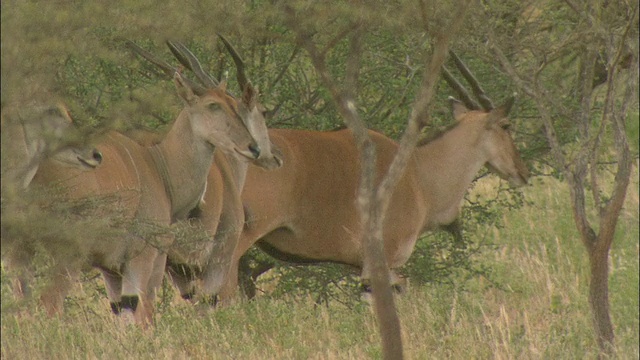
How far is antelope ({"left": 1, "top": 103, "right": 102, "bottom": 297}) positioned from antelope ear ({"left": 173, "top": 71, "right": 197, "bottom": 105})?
1784 mm

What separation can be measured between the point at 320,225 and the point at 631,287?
1952mm

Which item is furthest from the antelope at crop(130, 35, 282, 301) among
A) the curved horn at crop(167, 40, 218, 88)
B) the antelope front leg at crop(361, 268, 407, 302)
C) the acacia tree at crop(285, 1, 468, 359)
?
the acacia tree at crop(285, 1, 468, 359)

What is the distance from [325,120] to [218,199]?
124 cm

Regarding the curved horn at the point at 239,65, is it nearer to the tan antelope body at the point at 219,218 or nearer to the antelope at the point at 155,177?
the antelope at the point at 155,177

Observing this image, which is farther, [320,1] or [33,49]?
[320,1]

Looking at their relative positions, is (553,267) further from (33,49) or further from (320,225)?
(33,49)

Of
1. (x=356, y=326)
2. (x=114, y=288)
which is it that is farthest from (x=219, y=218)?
(x=356, y=326)

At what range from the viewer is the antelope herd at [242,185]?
7.71m

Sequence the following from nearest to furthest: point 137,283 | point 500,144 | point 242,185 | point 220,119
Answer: point 137,283, point 220,119, point 242,185, point 500,144

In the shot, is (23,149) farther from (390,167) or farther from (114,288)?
(114,288)

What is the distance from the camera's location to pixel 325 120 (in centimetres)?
927

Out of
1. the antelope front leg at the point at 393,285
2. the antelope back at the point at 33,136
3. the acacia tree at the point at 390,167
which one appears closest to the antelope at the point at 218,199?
the antelope front leg at the point at 393,285

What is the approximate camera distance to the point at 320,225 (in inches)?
345

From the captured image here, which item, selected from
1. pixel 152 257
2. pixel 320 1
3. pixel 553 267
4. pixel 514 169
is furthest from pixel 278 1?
pixel 553 267
